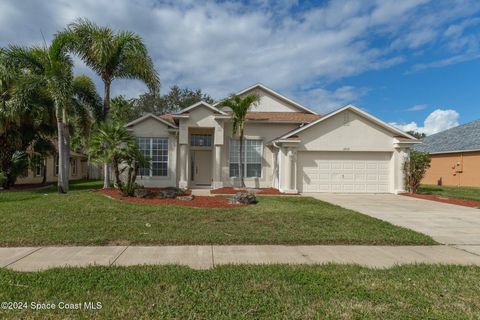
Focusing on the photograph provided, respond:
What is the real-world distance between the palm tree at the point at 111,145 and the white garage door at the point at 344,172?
9031 mm

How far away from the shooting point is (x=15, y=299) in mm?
3844

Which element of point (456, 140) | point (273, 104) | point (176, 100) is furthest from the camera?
point (176, 100)

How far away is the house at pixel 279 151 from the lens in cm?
1731

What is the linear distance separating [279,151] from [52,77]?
1170 centimetres

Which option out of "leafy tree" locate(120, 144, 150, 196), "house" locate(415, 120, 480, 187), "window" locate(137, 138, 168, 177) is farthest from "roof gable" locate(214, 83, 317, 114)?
"house" locate(415, 120, 480, 187)

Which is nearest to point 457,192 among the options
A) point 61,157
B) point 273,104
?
point 273,104

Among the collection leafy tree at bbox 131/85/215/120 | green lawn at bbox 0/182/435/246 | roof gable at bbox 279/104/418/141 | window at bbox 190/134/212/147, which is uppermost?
leafy tree at bbox 131/85/215/120

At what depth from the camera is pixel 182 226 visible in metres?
7.98

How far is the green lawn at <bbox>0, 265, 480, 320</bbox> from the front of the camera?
3.59 metres

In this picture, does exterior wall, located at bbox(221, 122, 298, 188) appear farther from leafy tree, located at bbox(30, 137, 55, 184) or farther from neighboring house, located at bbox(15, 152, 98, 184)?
neighboring house, located at bbox(15, 152, 98, 184)

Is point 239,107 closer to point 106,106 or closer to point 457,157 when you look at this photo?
point 106,106

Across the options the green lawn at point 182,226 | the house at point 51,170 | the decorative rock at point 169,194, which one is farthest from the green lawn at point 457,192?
the house at point 51,170

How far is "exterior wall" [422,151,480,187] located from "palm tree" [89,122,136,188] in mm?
23974

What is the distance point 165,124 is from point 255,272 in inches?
582
